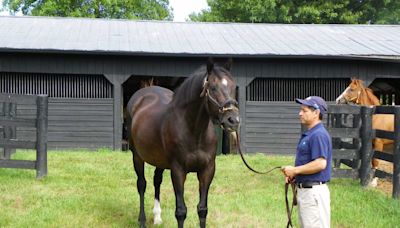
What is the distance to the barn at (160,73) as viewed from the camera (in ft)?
49.9

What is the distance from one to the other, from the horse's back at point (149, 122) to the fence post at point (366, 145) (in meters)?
3.60

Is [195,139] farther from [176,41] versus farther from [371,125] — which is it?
[176,41]

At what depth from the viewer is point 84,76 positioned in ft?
51.6

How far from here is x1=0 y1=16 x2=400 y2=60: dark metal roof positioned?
15297 millimetres

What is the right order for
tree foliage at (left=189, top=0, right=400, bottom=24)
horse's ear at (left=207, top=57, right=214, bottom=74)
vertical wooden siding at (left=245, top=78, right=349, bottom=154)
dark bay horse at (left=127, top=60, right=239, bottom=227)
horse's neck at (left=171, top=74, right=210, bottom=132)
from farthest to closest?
tree foliage at (left=189, top=0, right=400, bottom=24) < vertical wooden siding at (left=245, top=78, right=349, bottom=154) < horse's neck at (left=171, top=74, right=210, bottom=132) < horse's ear at (left=207, top=57, right=214, bottom=74) < dark bay horse at (left=127, top=60, right=239, bottom=227)

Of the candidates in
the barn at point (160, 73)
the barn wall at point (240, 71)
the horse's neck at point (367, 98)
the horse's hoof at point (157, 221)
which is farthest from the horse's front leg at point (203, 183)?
the barn wall at point (240, 71)

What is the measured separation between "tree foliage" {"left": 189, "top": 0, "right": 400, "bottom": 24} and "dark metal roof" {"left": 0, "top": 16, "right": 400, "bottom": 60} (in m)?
11.3

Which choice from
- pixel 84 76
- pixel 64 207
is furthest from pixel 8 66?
pixel 64 207

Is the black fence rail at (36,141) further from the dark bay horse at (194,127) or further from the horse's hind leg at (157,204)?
the dark bay horse at (194,127)

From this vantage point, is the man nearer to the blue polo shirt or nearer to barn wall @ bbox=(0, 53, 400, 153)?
Result: the blue polo shirt

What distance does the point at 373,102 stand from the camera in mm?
9992

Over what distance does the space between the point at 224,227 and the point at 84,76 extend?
10646mm

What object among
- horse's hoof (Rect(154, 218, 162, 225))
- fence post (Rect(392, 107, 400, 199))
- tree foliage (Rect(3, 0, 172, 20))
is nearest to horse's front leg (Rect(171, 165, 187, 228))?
horse's hoof (Rect(154, 218, 162, 225))

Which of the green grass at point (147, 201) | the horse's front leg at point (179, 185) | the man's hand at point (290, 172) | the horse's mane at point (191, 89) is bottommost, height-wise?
the green grass at point (147, 201)
